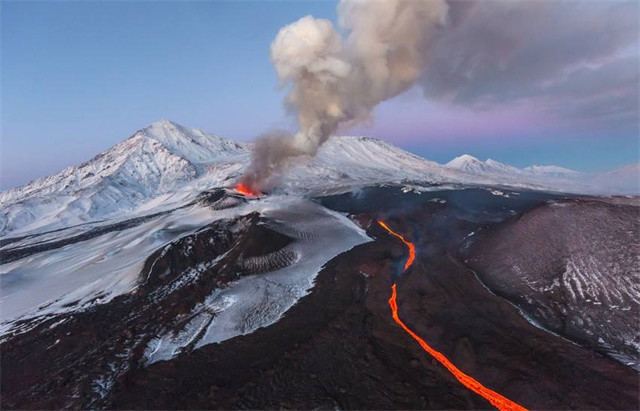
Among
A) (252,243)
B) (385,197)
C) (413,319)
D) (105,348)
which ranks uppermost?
(385,197)

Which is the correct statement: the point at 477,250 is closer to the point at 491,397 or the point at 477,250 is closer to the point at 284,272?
the point at 284,272

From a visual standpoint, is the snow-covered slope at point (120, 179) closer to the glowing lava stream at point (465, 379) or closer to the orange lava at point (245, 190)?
the orange lava at point (245, 190)

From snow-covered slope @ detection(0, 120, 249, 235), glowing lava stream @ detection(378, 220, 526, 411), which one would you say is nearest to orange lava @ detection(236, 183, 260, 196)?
glowing lava stream @ detection(378, 220, 526, 411)

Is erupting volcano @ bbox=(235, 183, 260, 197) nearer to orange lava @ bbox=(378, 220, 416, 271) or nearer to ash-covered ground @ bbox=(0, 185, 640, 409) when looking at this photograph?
ash-covered ground @ bbox=(0, 185, 640, 409)

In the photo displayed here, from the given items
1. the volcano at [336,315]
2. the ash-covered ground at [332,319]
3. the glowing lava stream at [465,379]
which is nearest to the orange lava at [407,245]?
the volcano at [336,315]

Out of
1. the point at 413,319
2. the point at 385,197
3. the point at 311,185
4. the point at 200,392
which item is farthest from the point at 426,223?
the point at 311,185

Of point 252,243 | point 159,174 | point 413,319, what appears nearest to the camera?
point 413,319
